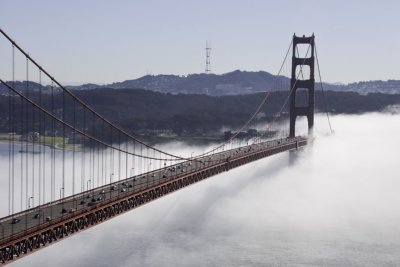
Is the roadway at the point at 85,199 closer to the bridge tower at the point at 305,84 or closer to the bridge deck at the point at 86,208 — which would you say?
the bridge deck at the point at 86,208

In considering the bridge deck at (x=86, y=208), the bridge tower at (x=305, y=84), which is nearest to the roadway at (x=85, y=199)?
the bridge deck at (x=86, y=208)

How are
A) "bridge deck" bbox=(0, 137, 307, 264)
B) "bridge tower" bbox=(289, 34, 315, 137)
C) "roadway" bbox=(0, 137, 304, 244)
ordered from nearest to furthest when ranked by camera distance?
"bridge deck" bbox=(0, 137, 307, 264), "roadway" bbox=(0, 137, 304, 244), "bridge tower" bbox=(289, 34, 315, 137)

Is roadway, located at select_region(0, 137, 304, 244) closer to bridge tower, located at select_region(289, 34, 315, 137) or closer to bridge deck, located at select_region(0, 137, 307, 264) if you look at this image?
bridge deck, located at select_region(0, 137, 307, 264)

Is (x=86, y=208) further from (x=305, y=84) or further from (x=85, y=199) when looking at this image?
(x=305, y=84)

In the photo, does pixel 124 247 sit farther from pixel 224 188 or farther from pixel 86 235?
pixel 224 188

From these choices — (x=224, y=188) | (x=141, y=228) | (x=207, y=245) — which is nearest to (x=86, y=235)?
(x=141, y=228)

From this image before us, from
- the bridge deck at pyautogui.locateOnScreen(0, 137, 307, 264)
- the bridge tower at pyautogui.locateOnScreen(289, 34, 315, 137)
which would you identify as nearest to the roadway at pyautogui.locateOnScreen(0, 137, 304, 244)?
the bridge deck at pyautogui.locateOnScreen(0, 137, 307, 264)

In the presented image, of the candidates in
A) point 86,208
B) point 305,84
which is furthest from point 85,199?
point 305,84

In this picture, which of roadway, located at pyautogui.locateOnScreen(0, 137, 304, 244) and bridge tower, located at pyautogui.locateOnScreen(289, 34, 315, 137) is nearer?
roadway, located at pyautogui.locateOnScreen(0, 137, 304, 244)

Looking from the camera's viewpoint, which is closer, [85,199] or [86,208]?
[86,208]
